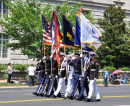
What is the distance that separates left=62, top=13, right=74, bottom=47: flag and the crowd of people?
0.78 metres

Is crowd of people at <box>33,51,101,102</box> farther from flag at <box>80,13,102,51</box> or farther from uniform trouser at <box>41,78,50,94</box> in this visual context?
flag at <box>80,13,102,51</box>

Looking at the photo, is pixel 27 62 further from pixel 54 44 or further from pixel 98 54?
pixel 54 44

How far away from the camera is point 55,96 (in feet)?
41.1

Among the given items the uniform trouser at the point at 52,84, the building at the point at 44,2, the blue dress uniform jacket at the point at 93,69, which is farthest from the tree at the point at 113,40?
the blue dress uniform jacket at the point at 93,69

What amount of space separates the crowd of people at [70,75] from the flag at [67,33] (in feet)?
2.55

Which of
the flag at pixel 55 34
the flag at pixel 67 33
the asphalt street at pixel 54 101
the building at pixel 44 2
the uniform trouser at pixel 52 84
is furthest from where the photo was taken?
the building at pixel 44 2

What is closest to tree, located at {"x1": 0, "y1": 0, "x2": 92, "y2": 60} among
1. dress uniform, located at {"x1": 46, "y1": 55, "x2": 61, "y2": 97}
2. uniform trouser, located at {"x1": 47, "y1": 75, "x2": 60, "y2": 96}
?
dress uniform, located at {"x1": 46, "y1": 55, "x2": 61, "y2": 97}

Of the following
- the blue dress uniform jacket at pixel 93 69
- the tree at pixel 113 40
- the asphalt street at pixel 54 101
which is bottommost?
the asphalt street at pixel 54 101

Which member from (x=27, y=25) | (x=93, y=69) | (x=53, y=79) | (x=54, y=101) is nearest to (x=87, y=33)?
(x=93, y=69)

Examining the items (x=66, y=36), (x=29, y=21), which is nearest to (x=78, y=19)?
(x=66, y=36)

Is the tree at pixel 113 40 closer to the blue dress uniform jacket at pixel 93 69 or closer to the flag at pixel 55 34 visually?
the flag at pixel 55 34

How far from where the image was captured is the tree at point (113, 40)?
32750 millimetres

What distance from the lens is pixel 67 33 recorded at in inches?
532

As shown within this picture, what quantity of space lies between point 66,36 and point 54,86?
2276 mm
